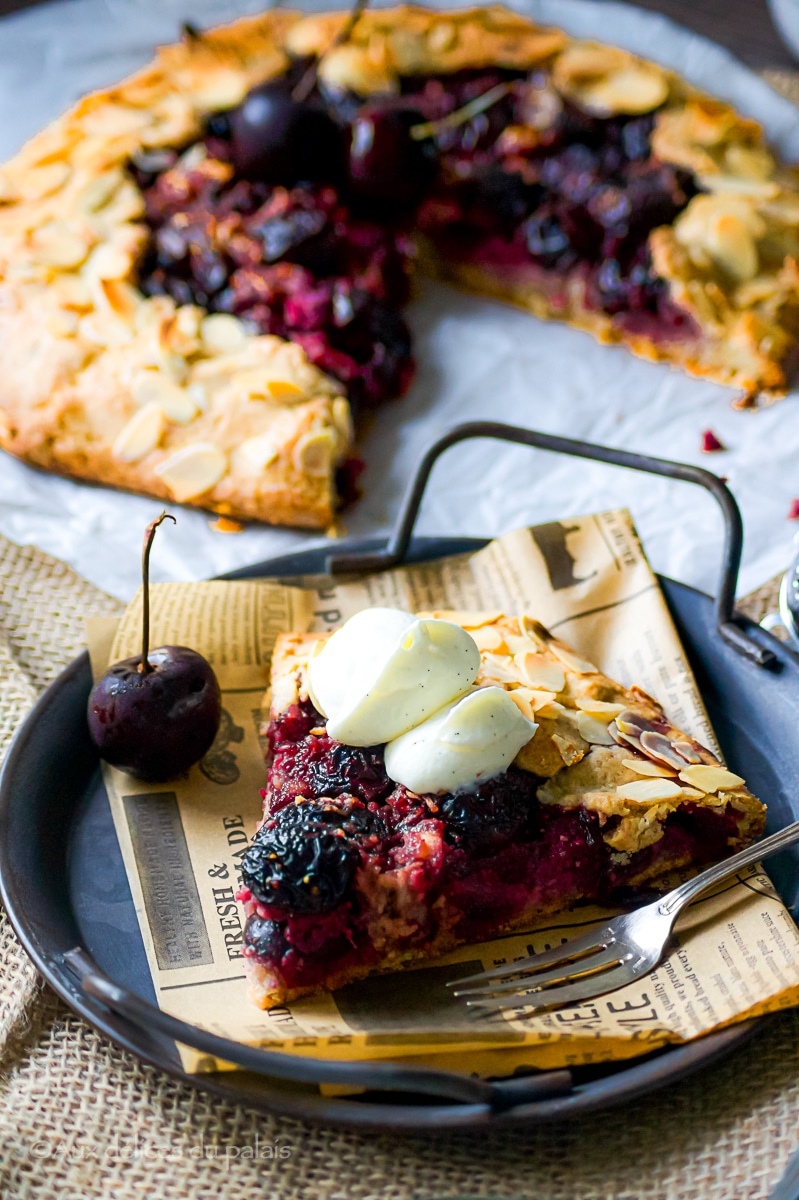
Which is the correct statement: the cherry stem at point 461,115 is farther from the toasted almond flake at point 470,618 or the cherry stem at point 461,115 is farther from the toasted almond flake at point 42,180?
the toasted almond flake at point 470,618

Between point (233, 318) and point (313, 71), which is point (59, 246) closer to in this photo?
point (233, 318)

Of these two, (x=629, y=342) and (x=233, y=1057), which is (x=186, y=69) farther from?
(x=233, y=1057)

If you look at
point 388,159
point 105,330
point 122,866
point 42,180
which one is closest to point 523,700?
point 122,866

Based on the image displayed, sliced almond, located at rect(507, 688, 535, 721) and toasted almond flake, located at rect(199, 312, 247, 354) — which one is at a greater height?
toasted almond flake, located at rect(199, 312, 247, 354)

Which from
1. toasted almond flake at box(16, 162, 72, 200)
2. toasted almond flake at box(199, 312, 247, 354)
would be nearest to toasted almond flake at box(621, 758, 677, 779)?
toasted almond flake at box(199, 312, 247, 354)

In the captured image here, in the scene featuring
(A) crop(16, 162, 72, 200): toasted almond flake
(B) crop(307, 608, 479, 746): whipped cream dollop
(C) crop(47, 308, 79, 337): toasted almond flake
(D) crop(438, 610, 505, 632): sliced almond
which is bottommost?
(D) crop(438, 610, 505, 632): sliced almond

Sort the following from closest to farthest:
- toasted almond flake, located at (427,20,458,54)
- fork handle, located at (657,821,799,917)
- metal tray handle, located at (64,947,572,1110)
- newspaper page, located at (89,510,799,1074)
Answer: metal tray handle, located at (64,947,572,1110) → newspaper page, located at (89,510,799,1074) → fork handle, located at (657,821,799,917) → toasted almond flake, located at (427,20,458,54)

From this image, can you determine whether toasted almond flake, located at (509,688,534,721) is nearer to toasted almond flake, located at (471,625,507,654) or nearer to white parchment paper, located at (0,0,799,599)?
toasted almond flake, located at (471,625,507,654)

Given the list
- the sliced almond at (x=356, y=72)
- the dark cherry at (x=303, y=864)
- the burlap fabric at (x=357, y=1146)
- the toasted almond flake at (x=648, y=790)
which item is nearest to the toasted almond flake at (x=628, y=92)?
the sliced almond at (x=356, y=72)
